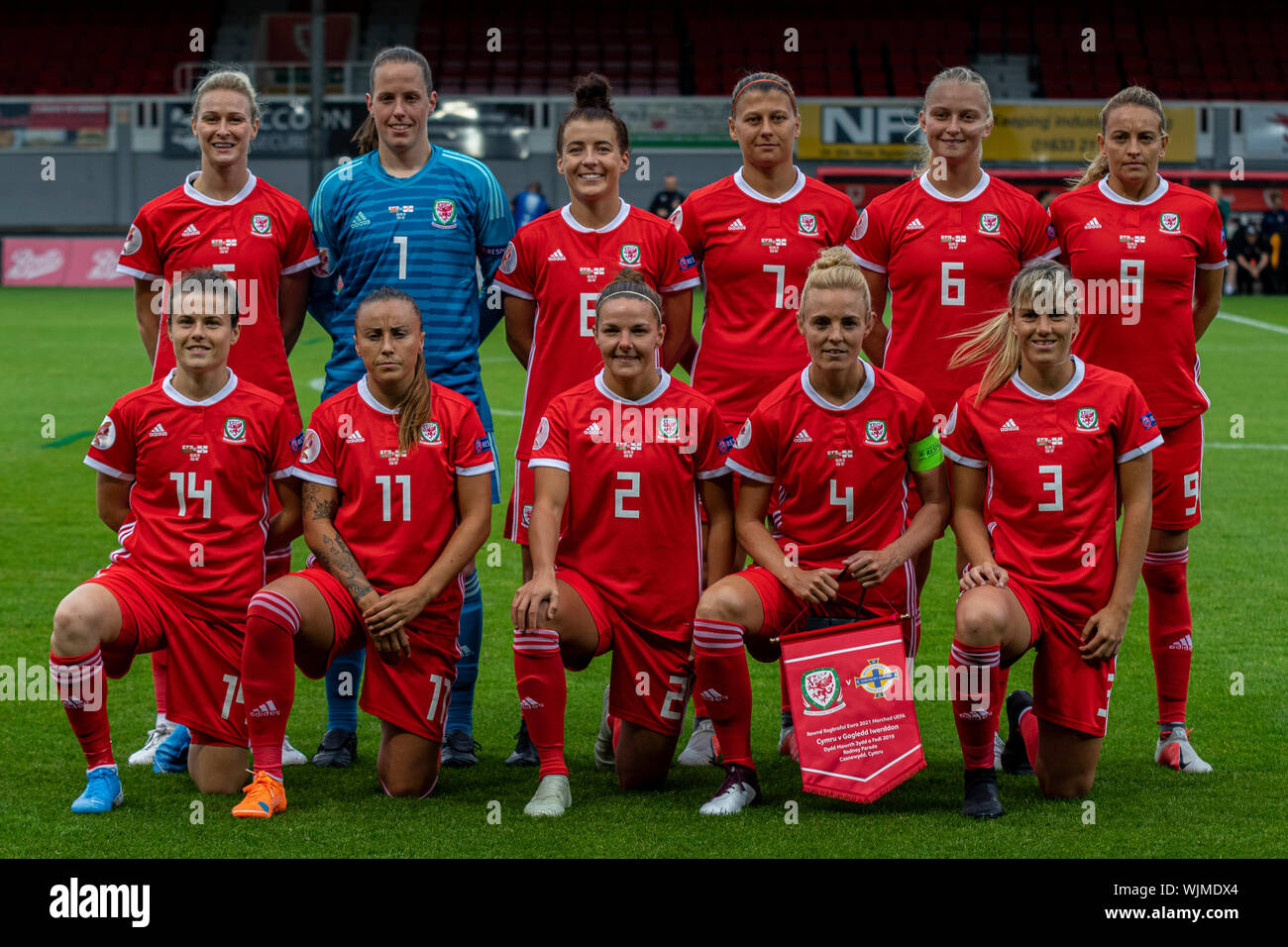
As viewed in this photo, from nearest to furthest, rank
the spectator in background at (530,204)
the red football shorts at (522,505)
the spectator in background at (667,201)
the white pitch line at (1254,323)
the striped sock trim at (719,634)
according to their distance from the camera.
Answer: the striped sock trim at (719,634) < the red football shorts at (522,505) < the white pitch line at (1254,323) < the spectator in background at (667,201) < the spectator in background at (530,204)

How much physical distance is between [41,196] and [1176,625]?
28259mm

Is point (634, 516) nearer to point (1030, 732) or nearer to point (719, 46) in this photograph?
point (1030, 732)

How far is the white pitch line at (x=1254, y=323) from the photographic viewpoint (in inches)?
734

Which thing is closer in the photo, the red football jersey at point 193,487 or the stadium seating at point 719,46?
the red football jersey at point 193,487

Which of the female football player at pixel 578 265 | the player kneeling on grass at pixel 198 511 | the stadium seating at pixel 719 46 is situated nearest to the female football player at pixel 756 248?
the female football player at pixel 578 265

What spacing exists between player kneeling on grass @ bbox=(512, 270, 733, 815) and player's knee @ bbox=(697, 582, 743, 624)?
24cm

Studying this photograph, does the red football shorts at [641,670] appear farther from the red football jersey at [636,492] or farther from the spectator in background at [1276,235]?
the spectator in background at [1276,235]

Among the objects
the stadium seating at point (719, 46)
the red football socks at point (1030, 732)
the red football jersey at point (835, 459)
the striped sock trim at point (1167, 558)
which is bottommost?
the red football socks at point (1030, 732)

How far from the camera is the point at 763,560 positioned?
4246mm

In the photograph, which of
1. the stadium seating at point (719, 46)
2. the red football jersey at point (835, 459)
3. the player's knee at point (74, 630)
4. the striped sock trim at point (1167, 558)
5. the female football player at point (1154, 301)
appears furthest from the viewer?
the stadium seating at point (719, 46)

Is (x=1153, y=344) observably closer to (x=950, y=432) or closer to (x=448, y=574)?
(x=950, y=432)

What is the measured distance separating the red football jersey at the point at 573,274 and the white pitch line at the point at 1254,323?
49.5 ft
